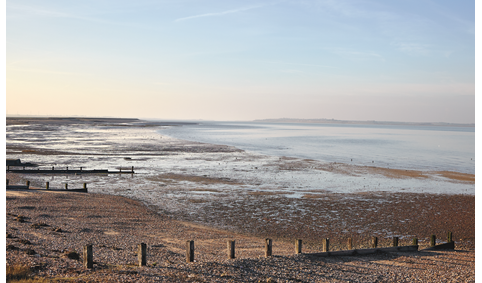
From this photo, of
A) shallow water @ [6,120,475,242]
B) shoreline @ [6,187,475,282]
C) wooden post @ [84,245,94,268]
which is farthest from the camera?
shallow water @ [6,120,475,242]

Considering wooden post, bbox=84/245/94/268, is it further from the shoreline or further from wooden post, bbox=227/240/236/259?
wooden post, bbox=227/240/236/259

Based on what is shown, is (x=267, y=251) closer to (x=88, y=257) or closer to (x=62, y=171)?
(x=88, y=257)

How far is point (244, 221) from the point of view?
22.2 m

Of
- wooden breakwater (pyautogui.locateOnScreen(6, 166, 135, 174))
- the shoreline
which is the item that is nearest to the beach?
the shoreline

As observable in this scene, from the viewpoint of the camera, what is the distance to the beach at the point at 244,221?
1230 centimetres

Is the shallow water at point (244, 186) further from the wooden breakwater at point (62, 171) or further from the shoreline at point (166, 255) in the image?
the shoreline at point (166, 255)

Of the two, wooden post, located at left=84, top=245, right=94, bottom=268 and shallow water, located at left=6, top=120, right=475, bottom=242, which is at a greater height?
wooden post, located at left=84, top=245, right=94, bottom=268

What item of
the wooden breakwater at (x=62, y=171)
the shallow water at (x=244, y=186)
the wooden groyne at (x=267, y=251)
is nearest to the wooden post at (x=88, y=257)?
the wooden groyne at (x=267, y=251)

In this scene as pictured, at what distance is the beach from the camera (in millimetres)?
12297

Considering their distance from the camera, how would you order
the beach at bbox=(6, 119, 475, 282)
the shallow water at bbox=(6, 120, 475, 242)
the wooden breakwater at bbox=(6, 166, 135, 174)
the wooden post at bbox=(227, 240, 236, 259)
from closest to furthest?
the beach at bbox=(6, 119, 475, 282) < the wooden post at bbox=(227, 240, 236, 259) < the shallow water at bbox=(6, 120, 475, 242) < the wooden breakwater at bbox=(6, 166, 135, 174)

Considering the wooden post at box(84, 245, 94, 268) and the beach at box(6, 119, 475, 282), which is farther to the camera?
the beach at box(6, 119, 475, 282)
